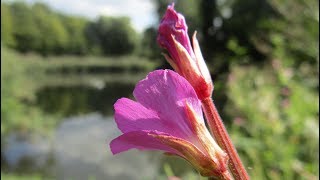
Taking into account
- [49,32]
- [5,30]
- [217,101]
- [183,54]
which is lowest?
[183,54]

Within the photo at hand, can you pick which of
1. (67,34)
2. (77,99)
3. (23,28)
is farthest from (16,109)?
(67,34)

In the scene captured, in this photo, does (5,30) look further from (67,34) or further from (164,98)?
(67,34)

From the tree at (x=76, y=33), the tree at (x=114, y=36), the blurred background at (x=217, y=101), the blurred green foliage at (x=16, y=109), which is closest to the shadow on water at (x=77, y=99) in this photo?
the blurred background at (x=217, y=101)

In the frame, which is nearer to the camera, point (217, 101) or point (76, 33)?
point (217, 101)

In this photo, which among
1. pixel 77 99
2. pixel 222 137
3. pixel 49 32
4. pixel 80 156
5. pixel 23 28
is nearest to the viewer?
pixel 222 137

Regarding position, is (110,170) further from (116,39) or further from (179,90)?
(116,39)

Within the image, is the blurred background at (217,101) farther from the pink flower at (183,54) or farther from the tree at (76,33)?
the tree at (76,33)

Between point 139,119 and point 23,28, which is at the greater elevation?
point 23,28

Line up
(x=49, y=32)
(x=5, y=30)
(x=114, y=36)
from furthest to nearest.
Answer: (x=114, y=36) → (x=49, y=32) → (x=5, y=30)
